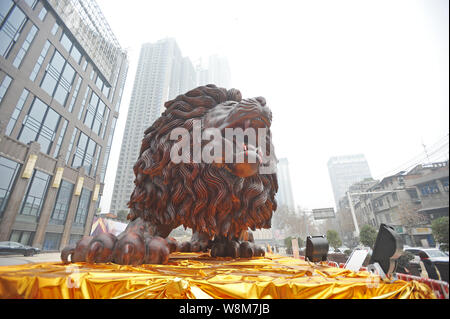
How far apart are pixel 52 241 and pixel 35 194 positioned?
3.63 feet

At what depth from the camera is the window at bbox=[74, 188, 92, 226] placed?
3963mm

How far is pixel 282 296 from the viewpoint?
73cm

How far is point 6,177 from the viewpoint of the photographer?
2.18m

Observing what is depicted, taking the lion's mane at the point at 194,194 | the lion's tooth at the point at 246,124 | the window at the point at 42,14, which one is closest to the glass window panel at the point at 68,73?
the window at the point at 42,14

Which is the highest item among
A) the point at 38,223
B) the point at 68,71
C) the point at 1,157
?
the point at 68,71

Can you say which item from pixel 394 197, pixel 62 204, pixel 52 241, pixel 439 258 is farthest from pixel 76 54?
pixel 439 258

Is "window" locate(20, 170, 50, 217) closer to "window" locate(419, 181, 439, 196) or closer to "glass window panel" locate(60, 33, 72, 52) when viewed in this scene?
"glass window panel" locate(60, 33, 72, 52)

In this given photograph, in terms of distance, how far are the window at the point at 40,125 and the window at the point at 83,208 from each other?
4.46 feet

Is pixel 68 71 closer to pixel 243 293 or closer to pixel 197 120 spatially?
pixel 197 120

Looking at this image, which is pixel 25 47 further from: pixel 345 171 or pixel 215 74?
pixel 215 74

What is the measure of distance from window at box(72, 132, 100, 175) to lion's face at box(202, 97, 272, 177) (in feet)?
10.2

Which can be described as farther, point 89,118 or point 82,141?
point 89,118
